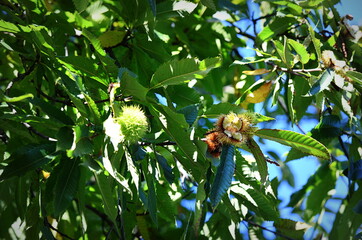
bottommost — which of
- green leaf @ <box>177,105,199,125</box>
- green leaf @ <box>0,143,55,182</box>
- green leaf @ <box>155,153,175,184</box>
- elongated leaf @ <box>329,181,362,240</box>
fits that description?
green leaf @ <box>0,143,55,182</box>

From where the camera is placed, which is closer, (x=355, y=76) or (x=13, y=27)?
(x=13, y=27)

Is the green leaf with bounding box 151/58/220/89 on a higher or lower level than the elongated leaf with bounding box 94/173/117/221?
higher

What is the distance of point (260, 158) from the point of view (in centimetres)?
121

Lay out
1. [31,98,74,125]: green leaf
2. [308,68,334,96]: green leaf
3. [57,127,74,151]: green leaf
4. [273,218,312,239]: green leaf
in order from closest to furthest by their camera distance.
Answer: [57,127,74,151]: green leaf, [31,98,74,125]: green leaf, [308,68,334,96]: green leaf, [273,218,312,239]: green leaf

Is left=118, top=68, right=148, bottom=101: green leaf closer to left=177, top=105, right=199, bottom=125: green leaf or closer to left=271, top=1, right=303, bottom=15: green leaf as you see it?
left=177, top=105, right=199, bottom=125: green leaf

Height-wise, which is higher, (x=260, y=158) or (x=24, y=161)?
(x=260, y=158)

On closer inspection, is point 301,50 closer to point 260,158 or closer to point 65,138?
point 260,158

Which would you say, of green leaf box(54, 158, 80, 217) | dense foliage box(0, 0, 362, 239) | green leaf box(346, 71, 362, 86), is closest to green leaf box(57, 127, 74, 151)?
dense foliage box(0, 0, 362, 239)

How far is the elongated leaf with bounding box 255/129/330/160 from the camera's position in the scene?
3.82 ft

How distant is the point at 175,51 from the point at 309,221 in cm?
104

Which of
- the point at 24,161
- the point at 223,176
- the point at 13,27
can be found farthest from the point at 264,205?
the point at 13,27

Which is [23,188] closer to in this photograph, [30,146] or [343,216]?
[30,146]

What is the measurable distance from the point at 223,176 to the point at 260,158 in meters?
0.15

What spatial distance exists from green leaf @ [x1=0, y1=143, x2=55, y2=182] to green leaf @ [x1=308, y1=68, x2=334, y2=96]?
724 millimetres
